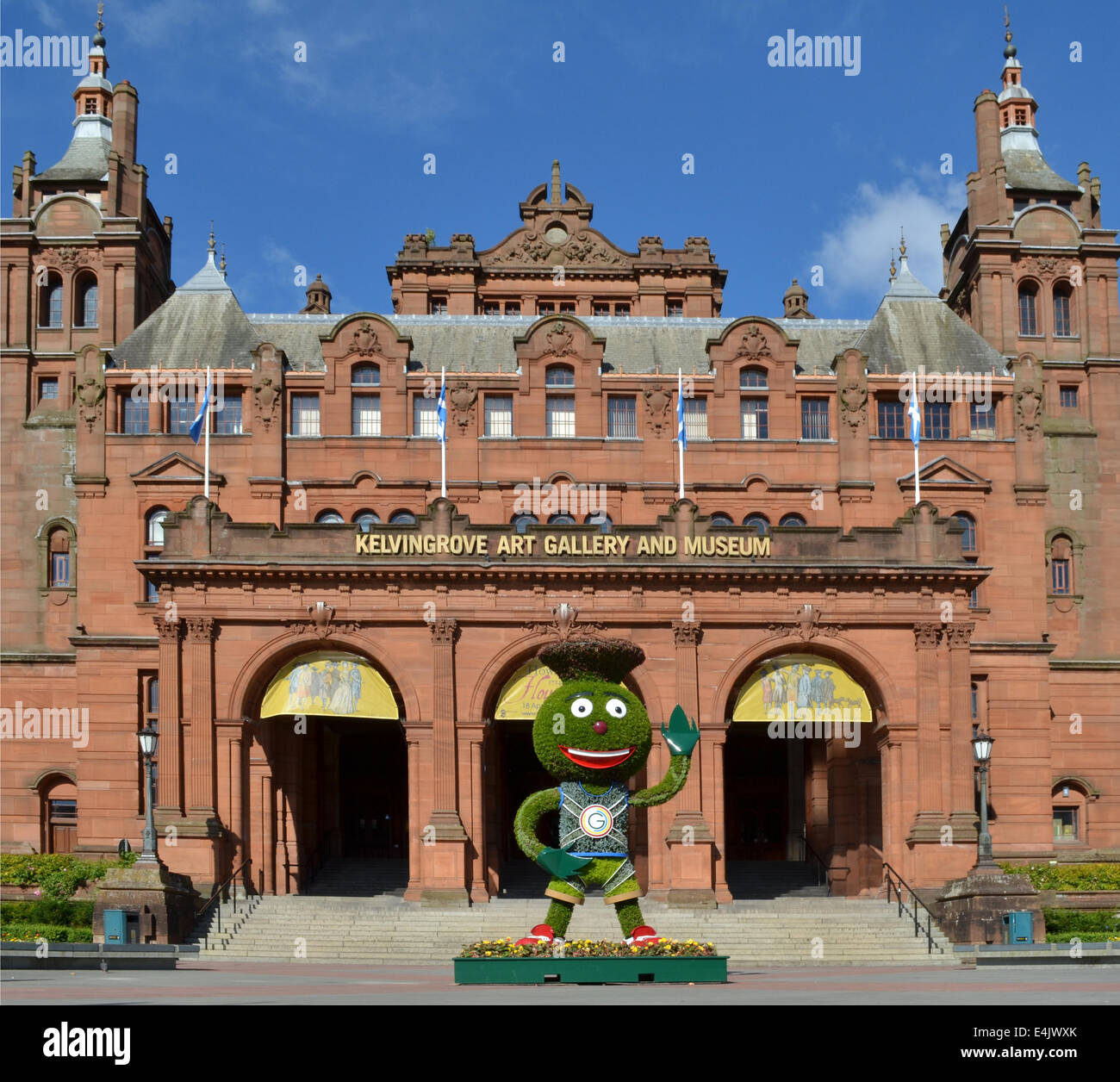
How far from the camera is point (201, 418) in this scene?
175 ft

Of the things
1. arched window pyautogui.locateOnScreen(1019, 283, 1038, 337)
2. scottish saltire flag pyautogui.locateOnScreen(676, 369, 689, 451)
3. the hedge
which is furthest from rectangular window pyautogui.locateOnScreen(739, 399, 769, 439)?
the hedge

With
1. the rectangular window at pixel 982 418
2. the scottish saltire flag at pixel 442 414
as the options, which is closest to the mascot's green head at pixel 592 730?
the scottish saltire flag at pixel 442 414

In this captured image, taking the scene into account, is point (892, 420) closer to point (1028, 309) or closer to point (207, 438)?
point (1028, 309)

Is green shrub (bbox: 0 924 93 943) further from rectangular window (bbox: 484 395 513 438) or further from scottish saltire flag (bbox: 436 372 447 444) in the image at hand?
rectangular window (bbox: 484 395 513 438)

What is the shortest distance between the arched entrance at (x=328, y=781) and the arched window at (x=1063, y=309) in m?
31.2

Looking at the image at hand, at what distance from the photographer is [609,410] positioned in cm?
5859

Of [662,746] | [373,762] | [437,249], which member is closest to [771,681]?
[662,746]

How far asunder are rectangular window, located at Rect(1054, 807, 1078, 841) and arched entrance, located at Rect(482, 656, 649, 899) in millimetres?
18996

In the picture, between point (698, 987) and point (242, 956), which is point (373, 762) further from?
point (698, 987)

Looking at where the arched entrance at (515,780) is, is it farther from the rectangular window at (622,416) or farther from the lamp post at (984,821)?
the rectangular window at (622,416)

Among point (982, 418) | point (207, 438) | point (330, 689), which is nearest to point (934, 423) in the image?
point (982, 418)

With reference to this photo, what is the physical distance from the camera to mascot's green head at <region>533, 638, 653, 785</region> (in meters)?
29.3

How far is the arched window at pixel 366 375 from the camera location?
5850cm
